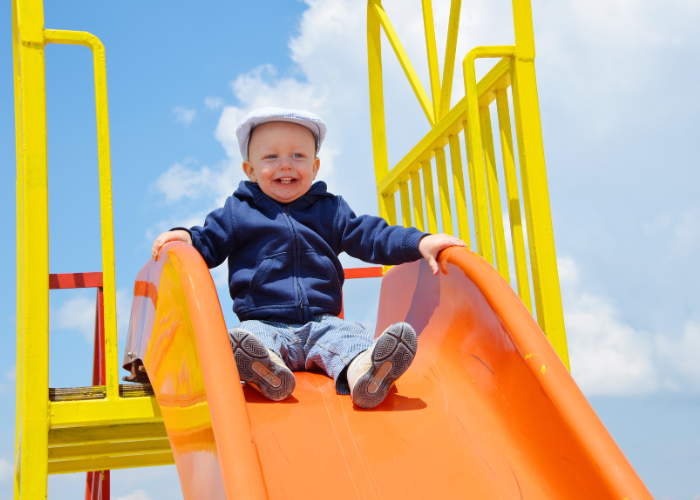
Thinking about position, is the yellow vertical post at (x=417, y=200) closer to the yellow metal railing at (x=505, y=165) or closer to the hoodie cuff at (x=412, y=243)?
the yellow metal railing at (x=505, y=165)

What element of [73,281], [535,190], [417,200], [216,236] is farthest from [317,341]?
[73,281]

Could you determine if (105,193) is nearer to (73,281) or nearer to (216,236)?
(216,236)

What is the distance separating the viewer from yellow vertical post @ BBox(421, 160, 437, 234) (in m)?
2.82

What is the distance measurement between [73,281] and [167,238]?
1.52 meters

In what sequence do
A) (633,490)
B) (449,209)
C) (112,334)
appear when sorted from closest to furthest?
(633,490)
(112,334)
(449,209)

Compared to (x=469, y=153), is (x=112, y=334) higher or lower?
lower

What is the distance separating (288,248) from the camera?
7.15 feet

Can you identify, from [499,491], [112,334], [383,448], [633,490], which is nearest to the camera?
[633,490]

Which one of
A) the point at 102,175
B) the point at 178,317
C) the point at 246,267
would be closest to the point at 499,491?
the point at 178,317

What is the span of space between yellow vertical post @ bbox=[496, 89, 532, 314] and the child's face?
0.69 meters

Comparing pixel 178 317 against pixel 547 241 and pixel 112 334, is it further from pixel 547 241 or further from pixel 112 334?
pixel 547 241

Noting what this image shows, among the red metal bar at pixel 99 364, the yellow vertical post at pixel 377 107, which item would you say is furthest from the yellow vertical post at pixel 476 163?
the red metal bar at pixel 99 364

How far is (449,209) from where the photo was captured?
2693 millimetres

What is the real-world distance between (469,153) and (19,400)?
1.73 metres
